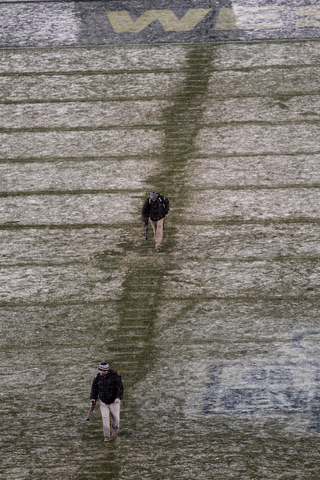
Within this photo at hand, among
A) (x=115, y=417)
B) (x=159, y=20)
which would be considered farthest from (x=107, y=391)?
(x=159, y=20)

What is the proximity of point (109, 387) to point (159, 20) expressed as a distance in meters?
19.9

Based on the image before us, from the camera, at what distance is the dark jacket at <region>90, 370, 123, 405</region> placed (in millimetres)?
9656

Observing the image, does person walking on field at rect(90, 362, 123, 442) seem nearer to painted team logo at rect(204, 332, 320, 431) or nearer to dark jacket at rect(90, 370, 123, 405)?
dark jacket at rect(90, 370, 123, 405)

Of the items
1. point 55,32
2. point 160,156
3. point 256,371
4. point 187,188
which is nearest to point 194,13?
point 55,32

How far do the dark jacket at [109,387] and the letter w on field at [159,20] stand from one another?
18761 millimetres

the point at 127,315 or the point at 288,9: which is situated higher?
the point at 288,9

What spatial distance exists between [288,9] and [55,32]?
8986 millimetres

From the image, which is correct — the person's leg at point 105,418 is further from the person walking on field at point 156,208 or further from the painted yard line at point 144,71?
the painted yard line at point 144,71

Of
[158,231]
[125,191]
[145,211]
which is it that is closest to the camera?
[145,211]

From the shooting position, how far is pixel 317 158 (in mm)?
18766

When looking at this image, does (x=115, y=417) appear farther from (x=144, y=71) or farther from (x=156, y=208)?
(x=144, y=71)

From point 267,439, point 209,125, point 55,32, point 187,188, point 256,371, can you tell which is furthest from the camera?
point 55,32

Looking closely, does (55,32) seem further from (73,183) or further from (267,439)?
(267,439)

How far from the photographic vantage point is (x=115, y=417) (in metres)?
A: 9.88
